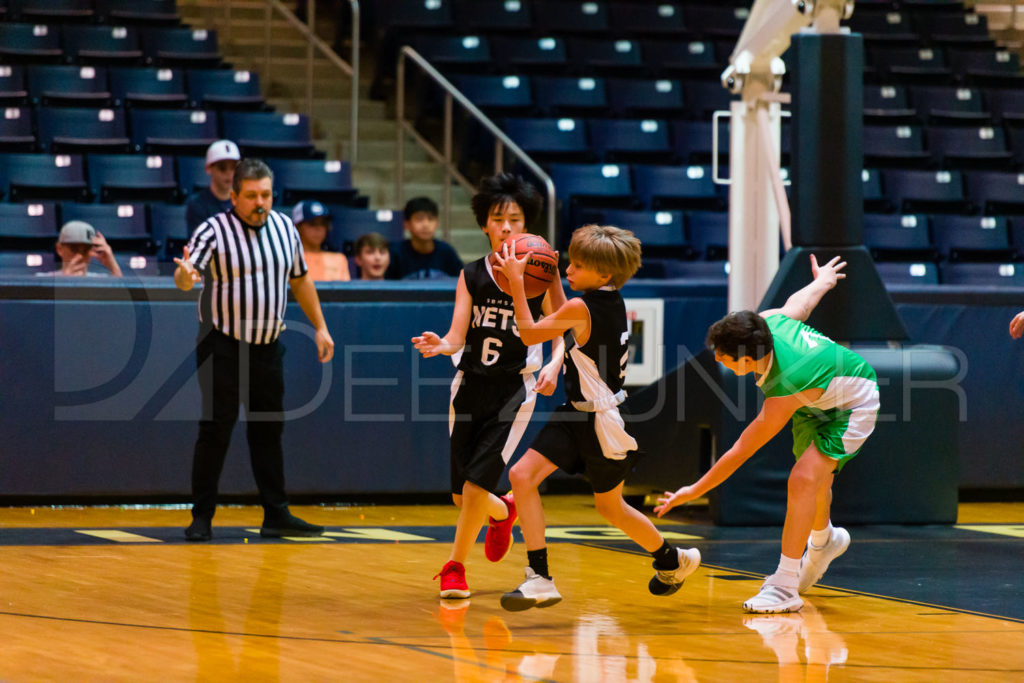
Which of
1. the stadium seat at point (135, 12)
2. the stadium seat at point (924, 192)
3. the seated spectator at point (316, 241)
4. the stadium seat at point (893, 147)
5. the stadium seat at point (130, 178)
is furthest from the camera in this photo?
the stadium seat at point (893, 147)

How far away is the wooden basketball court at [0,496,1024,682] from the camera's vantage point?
4266 mm

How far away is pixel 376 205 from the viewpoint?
39.2 feet

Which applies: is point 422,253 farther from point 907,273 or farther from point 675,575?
point 675,575

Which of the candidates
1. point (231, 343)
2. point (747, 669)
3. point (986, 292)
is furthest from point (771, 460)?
point (747, 669)

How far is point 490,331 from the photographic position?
5.50 meters

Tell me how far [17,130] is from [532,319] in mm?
7036

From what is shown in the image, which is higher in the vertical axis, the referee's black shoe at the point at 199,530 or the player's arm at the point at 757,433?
the player's arm at the point at 757,433

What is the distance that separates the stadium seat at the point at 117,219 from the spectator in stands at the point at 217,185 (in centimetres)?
161

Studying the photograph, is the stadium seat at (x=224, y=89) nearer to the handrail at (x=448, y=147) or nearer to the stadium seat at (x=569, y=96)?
the handrail at (x=448, y=147)

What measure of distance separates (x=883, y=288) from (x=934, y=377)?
1.90 feet

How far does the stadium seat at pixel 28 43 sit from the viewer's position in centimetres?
1171

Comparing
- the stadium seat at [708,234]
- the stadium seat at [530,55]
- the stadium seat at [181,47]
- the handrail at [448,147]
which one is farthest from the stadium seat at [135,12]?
the stadium seat at [708,234]

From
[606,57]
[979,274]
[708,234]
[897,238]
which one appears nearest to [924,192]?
[897,238]

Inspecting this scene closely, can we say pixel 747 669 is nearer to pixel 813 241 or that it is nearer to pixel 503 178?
pixel 503 178
